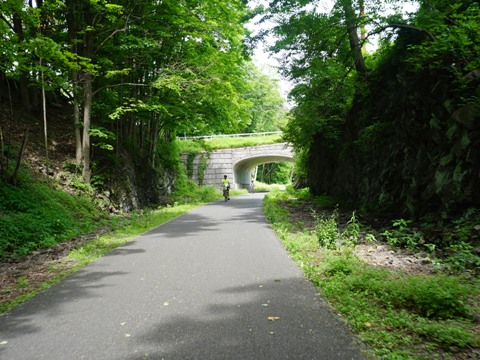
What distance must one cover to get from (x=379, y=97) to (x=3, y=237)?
11570 mm

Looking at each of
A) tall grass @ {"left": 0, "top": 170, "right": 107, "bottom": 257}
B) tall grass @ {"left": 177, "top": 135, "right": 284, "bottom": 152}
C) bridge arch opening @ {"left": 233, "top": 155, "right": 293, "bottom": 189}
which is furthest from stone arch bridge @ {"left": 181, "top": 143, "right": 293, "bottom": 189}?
tall grass @ {"left": 0, "top": 170, "right": 107, "bottom": 257}

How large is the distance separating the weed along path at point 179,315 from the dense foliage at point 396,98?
413cm

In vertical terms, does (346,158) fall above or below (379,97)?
below

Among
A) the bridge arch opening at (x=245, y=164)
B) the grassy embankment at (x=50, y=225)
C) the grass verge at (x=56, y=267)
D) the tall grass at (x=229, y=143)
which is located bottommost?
the grass verge at (x=56, y=267)

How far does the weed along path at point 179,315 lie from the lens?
2.90 meters

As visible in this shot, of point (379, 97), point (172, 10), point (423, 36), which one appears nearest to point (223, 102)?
point (172, 10)

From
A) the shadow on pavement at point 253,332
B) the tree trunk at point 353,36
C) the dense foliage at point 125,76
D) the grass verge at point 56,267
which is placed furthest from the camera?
the dense foliage at point 125,76

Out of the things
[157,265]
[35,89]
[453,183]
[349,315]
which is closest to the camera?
[349,315]

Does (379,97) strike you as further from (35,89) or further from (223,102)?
(35,89)

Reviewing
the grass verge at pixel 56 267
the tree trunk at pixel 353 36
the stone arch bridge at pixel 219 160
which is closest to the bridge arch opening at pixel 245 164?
the stone arch bridge at pixel 219 160

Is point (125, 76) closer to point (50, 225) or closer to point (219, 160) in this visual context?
point (50, 225)

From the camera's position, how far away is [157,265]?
18.8 ft

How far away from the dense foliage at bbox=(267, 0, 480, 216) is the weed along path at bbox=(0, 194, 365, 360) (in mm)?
4134

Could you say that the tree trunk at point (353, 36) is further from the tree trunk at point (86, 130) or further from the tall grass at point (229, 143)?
the tall grass at point (229, 143)
